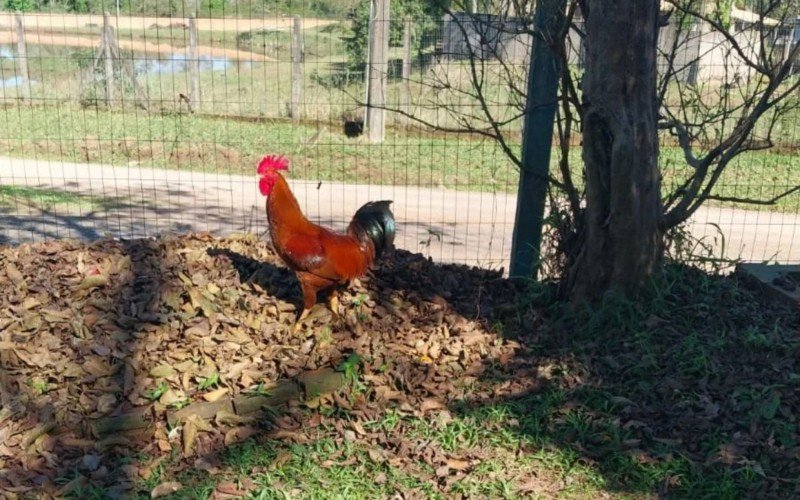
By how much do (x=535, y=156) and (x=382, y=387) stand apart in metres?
2.15

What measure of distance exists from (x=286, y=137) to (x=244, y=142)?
25.9 inches

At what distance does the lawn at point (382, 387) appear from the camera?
157 inches

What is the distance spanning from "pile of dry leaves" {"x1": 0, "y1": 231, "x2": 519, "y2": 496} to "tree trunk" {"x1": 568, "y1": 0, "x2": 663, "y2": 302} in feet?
2.43

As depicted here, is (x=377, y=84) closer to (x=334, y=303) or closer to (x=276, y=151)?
(x=276, y=151)

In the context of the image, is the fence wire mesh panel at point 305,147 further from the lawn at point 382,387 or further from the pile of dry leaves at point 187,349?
the pile of dry leaves at point 187,349

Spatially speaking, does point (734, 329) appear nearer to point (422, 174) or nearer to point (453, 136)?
point (422, 174)

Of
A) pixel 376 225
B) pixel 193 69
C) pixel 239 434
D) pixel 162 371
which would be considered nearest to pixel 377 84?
pixel 193 69

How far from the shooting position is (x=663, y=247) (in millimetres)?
5367

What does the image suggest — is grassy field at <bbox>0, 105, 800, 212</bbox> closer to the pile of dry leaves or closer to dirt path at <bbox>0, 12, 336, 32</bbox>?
dirt path at <bbox>0, 12, 336, 32</bbox>

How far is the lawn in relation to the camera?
13.1 ft

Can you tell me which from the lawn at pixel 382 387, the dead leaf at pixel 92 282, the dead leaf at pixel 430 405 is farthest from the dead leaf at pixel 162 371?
the dead leaf at pixel 430 405

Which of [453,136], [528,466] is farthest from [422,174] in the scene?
[528,466]

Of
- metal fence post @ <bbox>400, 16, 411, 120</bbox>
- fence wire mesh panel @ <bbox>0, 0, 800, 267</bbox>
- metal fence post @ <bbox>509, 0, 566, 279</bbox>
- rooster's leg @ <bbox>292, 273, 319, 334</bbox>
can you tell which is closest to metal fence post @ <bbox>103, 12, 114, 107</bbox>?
fence wire mesh panel @ <bbox>0, 0, 800, 267</bbox>

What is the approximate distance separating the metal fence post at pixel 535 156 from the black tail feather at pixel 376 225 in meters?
1.04
